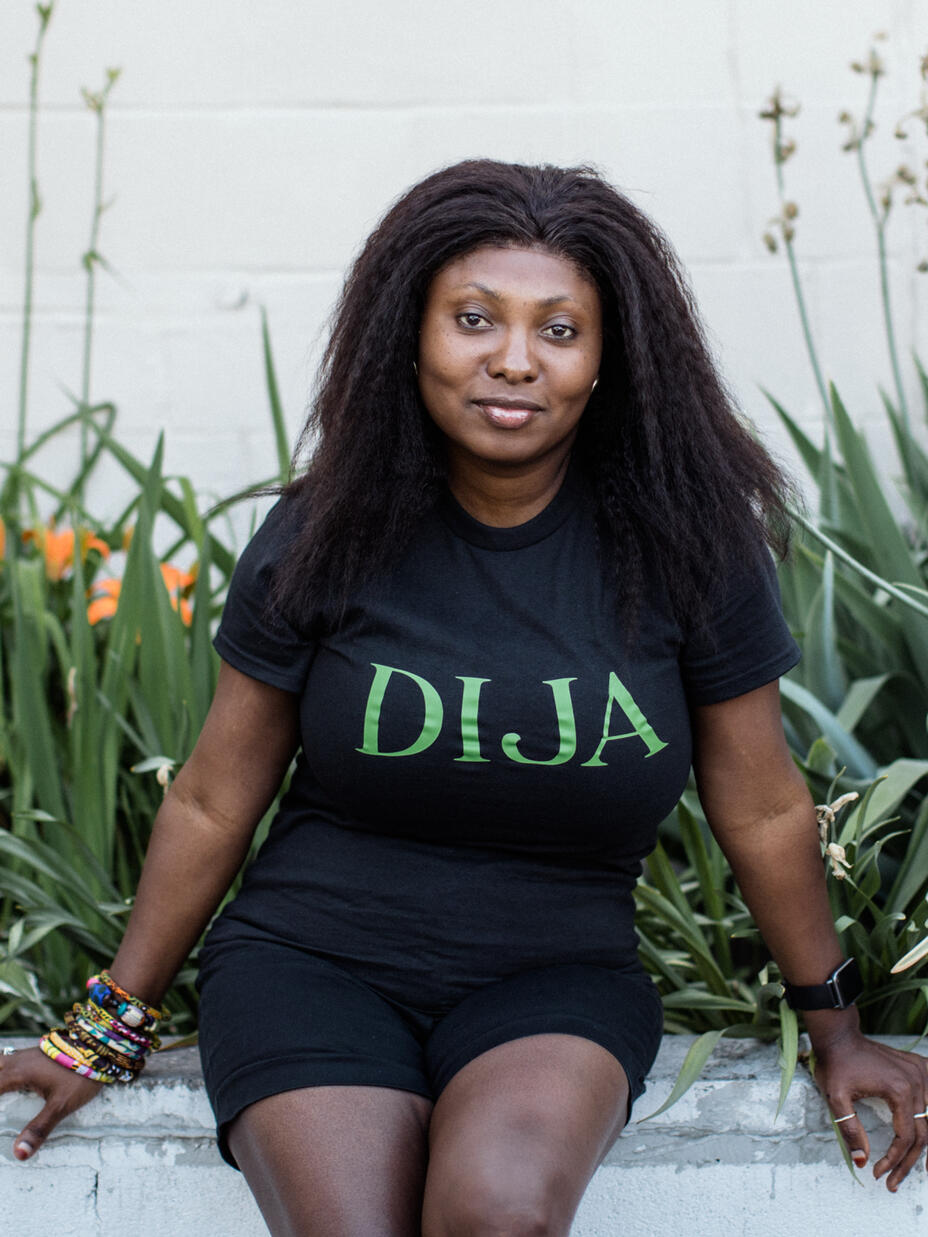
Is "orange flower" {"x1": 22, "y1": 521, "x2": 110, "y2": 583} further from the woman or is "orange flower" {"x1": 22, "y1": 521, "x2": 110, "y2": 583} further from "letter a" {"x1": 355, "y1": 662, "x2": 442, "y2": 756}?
"letter a" {"x1": 355, "y1": 662, "x2": 442, "y2": 756}

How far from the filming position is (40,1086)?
150 cm

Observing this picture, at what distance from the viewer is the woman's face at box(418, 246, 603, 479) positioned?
1.36 metres

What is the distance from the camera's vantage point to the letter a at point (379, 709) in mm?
1366

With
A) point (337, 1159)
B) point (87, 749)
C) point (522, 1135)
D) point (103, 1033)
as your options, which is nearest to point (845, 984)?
point (522, 1135)

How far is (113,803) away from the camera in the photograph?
180 cm

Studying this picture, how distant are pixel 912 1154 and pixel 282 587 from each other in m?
0.96

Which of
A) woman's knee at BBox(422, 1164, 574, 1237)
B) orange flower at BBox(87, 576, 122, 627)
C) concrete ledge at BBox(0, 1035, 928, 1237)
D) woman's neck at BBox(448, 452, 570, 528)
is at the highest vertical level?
woman's neck at BBox(448, 452, 570, 528)

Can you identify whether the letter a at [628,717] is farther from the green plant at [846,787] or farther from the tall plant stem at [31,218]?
the tall plant stem at [31,218]

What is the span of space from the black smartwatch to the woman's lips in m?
0.72

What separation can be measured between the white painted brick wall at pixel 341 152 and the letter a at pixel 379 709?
1.39m

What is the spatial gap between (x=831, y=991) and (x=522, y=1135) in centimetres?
46

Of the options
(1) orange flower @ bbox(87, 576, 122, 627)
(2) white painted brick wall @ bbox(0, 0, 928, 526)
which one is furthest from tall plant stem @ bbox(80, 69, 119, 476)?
(1) orange flower @ bbox(87, 576, 122, 627)

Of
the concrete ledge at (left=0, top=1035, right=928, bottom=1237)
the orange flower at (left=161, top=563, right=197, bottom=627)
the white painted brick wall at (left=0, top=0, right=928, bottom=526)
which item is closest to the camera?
the concrete ledge at (left=0, top=1035, right=928, bottom=1237)

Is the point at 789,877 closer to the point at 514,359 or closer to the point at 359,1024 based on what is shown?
the point at 359,1024
